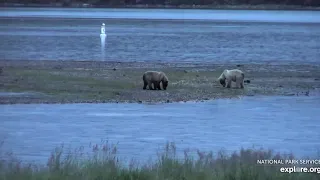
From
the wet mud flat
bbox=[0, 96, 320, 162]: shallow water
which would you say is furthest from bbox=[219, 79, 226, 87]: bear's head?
bbox=[0, 96, 320, 162]: shallow water

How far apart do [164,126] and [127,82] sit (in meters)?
9.80

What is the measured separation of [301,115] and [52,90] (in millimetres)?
7859

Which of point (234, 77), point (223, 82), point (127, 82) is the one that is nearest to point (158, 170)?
point (234, 77)

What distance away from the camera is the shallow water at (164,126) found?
18827 millimetres

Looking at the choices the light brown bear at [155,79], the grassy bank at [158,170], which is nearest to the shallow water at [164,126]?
the grassy bank at [158,170]

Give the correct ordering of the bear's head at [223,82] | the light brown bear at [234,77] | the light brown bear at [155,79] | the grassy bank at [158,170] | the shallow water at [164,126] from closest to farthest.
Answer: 1. the grassy bank at [158,170]
2. the shallow water at [164,126]
3. the light brown bear at [155,79]
4. the light brown bear at [234,77]
5. the bear's head at [223,82]

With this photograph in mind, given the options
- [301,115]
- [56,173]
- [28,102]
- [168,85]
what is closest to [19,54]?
[168,85]

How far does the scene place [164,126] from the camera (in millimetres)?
21672

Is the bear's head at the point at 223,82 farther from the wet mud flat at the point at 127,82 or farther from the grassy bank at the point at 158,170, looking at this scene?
the grassy bank at the point at 158,170

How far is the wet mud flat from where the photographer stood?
27000 mm

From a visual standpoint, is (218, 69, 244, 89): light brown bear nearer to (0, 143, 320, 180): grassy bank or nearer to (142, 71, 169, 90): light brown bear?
(142, 71, 169, 90): light brown bear

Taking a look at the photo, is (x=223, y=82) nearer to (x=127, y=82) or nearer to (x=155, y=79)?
(x=155, y=79)

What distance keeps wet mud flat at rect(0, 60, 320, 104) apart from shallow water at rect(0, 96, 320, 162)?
1.30 meters

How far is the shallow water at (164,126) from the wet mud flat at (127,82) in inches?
51.2
